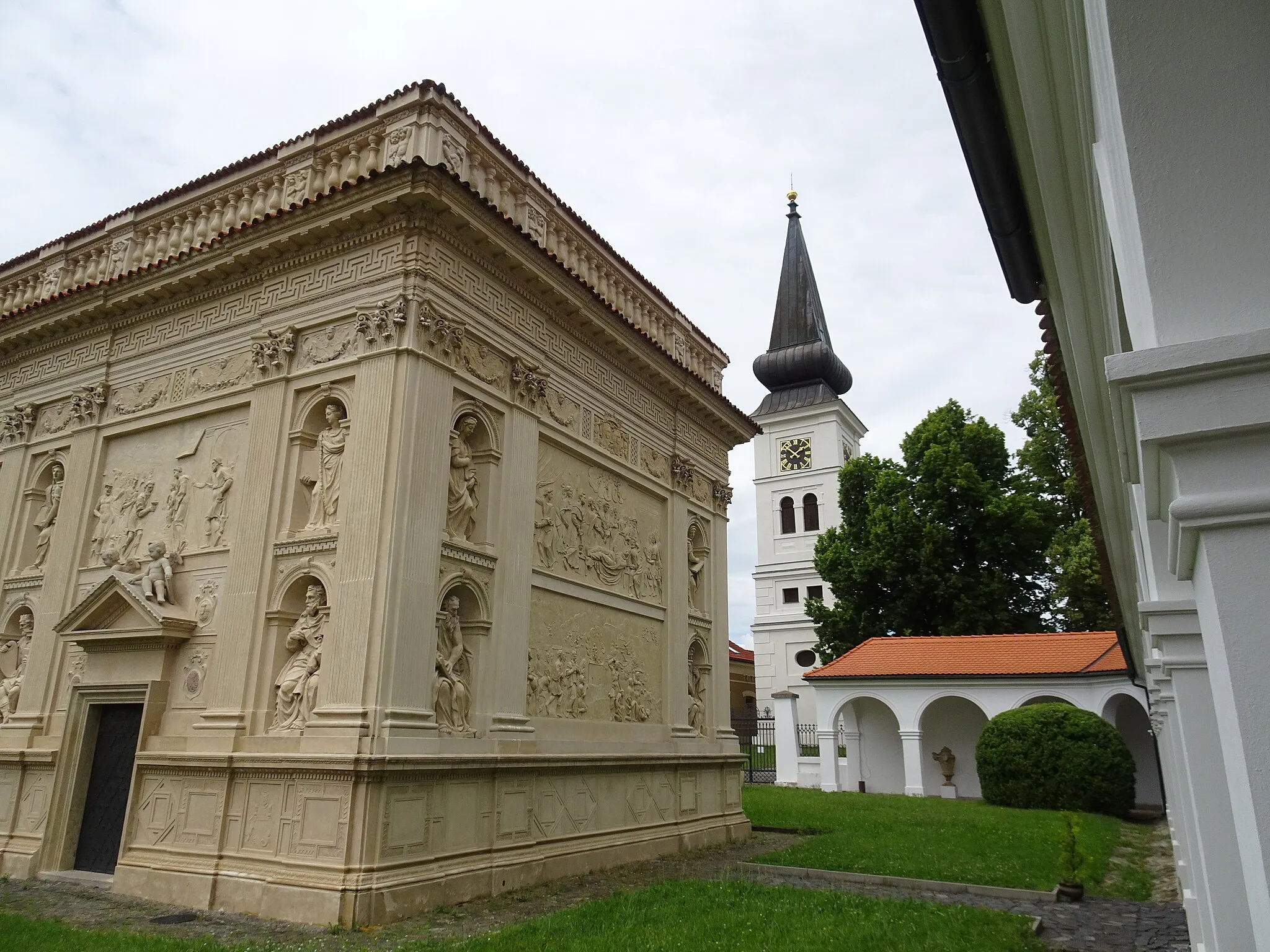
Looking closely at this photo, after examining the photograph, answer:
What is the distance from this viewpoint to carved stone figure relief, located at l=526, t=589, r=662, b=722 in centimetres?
1324

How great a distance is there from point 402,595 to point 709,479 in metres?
9.67

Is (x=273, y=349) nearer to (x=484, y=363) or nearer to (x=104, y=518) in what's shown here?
(x=484, y=363)

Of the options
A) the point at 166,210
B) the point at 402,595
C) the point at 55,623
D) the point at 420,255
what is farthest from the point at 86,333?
the point at 402,595

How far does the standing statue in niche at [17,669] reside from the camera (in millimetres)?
13992

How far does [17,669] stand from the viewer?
14.4 m

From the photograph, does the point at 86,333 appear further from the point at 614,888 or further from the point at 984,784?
the point at 984,784

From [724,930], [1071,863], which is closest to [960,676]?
[1071,863]

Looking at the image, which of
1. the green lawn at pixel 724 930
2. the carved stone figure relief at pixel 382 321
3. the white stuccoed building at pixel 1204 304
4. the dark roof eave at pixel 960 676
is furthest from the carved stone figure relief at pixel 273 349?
the dark roof eave at pixel 960 676

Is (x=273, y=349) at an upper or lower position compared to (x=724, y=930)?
upper

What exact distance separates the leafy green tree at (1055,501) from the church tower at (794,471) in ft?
54.0

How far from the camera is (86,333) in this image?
1504cm

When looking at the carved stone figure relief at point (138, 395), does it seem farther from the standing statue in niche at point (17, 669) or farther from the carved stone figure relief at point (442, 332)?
the carved stone figure relief at point (442, 332)

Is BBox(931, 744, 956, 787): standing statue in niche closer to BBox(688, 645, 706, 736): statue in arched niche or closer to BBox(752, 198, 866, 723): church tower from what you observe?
BBox(688, 645, 706, 736): statue in arched niche

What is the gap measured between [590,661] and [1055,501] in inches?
1074
